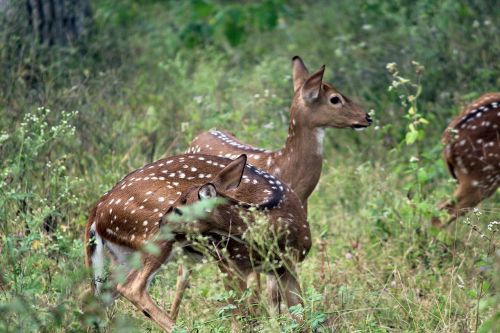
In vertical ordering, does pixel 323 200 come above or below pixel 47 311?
below

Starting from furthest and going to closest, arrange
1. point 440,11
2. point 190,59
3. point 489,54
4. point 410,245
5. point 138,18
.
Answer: point 138,18 < point 190,59 < point 440,11 < point 489,54 < point 410,245

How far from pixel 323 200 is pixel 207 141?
1301 millimetres

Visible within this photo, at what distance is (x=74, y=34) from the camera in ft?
37.2

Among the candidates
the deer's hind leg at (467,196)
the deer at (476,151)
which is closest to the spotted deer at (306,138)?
the deer at (476,151)

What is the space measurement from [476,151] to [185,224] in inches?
136

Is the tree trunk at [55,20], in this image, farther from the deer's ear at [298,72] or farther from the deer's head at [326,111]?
the deer's head at [326,111]

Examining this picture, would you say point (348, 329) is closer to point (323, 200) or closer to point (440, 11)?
point (323, 200)

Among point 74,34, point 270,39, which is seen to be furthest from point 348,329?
point 270,39

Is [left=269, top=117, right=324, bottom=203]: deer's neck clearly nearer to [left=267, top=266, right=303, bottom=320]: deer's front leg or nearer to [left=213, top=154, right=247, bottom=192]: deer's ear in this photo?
[left=267, top=266, right=303, bottom=320]: deer's front leg

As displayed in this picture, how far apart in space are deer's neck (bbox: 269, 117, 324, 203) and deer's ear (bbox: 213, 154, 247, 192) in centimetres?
168

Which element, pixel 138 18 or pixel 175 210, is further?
pixel 138 18

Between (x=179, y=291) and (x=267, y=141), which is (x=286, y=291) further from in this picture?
(x=267, y=141)

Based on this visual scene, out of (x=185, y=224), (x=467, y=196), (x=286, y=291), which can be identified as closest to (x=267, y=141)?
(x=467, y=196)

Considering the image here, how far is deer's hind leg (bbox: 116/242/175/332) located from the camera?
19.7 feet
